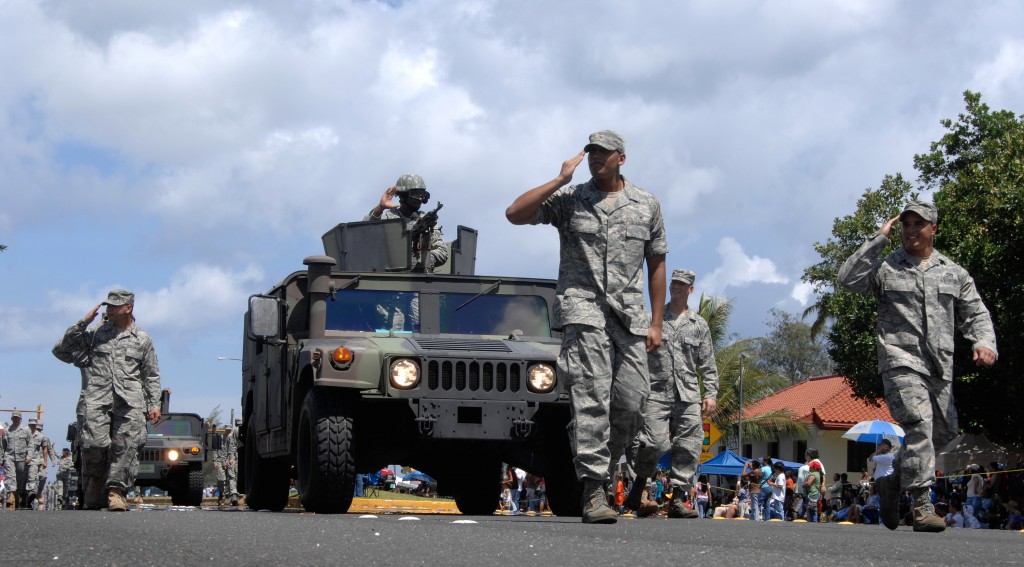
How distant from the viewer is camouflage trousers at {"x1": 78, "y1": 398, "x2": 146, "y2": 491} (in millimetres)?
10763

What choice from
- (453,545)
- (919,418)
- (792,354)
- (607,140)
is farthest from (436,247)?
(792,354)

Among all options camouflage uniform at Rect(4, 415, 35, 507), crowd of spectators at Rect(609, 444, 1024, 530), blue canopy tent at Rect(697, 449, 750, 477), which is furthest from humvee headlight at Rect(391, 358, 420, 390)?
blue canopy tent at Rect(697, 449, 750, 477)

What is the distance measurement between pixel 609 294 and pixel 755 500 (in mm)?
13950

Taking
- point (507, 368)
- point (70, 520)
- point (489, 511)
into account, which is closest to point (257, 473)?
point (489, 511)

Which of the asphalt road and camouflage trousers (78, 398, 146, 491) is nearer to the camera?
the asphalt road

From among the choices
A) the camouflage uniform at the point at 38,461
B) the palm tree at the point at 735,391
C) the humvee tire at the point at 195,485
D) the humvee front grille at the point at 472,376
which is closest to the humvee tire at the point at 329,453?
the humvee front grille at the point at 472,376

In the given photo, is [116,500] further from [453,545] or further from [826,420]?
[826,420]

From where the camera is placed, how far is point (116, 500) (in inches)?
421

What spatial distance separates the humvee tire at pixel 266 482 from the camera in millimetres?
12789

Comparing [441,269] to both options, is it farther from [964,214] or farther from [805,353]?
[805,353]

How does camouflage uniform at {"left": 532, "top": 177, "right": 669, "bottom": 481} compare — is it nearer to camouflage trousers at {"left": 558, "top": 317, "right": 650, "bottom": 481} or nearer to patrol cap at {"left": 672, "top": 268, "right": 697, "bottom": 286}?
camouflage trousers at {"left": 558, "top": 317, "right": 650, "bottom": 481}

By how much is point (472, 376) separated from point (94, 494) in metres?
3.32

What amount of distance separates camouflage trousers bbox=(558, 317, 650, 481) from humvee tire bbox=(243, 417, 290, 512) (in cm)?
560

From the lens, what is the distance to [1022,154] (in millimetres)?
25703
